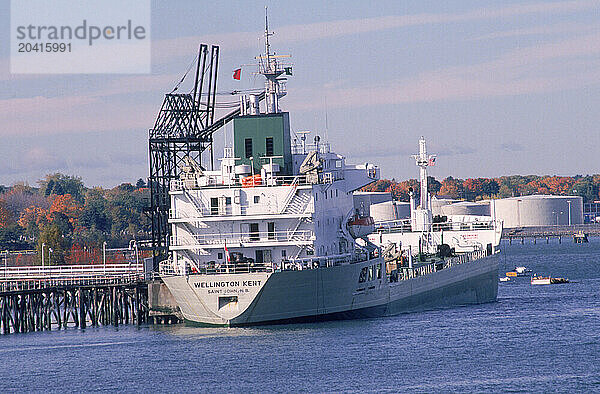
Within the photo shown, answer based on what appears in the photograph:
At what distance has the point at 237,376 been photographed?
44.5 m

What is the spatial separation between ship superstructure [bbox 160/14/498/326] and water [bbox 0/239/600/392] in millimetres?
1381

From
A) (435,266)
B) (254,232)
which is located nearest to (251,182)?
(254,232)

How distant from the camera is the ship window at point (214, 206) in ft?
192

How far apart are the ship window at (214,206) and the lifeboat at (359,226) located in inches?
356

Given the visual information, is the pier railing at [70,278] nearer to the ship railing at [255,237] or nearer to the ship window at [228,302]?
the ship railing at [255,237]

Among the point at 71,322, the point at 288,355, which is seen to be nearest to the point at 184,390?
the point at 288,355

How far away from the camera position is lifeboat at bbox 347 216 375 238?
64250mm

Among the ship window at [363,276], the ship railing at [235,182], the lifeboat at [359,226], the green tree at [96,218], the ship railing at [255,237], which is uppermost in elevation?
the green tree at [96,218]

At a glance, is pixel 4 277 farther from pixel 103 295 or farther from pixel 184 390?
pixel 184 390

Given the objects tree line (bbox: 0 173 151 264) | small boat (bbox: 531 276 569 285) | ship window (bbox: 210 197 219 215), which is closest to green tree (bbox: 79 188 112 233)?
tree line (bbox: 0 173 151 264)

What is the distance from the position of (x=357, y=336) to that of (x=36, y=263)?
6496 cm

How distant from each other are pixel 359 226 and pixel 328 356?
18.1 meters

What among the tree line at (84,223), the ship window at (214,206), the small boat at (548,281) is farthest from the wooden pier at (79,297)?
the tree line at (84,223)

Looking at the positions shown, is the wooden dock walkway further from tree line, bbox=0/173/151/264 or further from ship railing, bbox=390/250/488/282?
tree line, bbox=0/173/151/264
